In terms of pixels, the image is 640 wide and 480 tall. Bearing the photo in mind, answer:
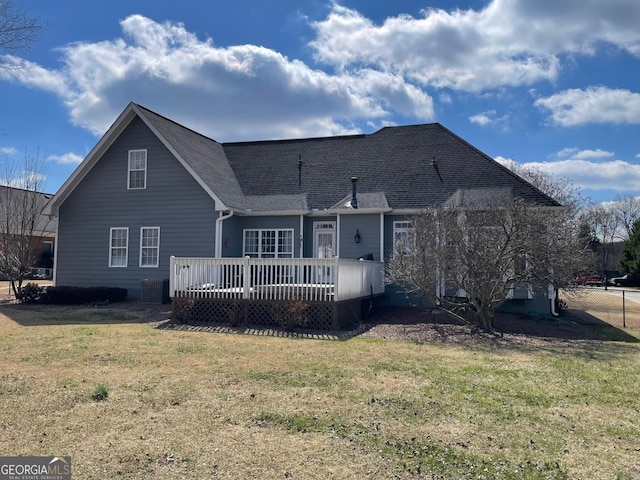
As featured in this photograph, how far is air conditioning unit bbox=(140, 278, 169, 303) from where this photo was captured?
1605 centimetres

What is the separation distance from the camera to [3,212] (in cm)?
2416

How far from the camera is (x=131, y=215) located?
17453 mm

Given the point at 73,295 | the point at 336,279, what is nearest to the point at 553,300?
the point at 336,279

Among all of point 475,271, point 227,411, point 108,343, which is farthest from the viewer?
point 475,271

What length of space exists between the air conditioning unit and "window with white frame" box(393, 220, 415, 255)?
798cm

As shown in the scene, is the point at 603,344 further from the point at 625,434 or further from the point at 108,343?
the point at 108,343

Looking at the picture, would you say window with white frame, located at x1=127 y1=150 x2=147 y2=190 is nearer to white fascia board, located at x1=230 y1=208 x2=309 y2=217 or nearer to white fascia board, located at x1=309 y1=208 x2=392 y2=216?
white fascia board, located at x1=230 y1=208 x2=309 y2=217

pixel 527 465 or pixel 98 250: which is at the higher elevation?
pixel 98 250

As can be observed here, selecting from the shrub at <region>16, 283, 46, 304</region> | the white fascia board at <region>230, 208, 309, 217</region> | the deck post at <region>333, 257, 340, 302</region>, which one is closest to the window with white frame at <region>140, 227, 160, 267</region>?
the white fascia board at <region>230, 208, 309, 217</region>

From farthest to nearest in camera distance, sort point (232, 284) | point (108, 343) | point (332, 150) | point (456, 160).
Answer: point (332, 150) < point (456, 160) < point (232, 284) < point (108, 343)

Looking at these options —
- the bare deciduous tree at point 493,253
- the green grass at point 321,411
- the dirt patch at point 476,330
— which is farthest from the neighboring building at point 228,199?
the green grass at point 321,411

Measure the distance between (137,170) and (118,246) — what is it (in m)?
2.97

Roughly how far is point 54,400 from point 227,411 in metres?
2.11

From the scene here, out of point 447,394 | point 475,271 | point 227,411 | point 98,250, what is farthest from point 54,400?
point 98,250
